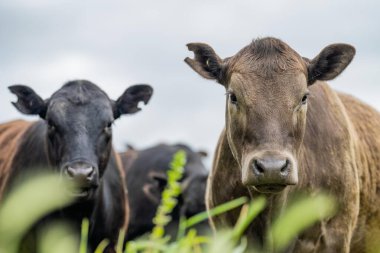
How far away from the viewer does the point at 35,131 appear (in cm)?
920

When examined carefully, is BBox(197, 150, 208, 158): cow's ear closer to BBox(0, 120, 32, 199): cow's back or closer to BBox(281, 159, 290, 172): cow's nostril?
BBox(0, 120, 32, 199): cow's back

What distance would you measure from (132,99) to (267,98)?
408 centimetres

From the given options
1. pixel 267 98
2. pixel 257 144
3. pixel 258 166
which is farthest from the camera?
pixel 267 98

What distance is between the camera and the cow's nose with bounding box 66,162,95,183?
7469 millimetres

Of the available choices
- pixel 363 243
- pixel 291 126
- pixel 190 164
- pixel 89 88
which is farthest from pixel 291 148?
pixel 190 164

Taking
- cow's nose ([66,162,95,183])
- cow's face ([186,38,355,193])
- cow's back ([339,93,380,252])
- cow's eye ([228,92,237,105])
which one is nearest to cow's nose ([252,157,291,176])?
cow's face ([186,38,355,193])

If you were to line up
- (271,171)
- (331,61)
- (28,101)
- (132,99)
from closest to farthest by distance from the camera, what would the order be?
(271,171) < (331,61) < (28,101) < (132,99)

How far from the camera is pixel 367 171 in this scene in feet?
25.2

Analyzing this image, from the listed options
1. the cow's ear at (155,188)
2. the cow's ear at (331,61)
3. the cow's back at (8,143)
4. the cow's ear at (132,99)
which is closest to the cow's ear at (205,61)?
the cow's ear at (331,61)

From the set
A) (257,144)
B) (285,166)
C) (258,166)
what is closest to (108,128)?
(257,144)

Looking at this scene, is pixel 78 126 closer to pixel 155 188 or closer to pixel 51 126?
pixel 51 126

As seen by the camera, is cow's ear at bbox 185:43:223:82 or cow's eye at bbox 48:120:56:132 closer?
cow's ear at bbox 185:43:223:82

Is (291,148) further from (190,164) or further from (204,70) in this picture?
(190,164)

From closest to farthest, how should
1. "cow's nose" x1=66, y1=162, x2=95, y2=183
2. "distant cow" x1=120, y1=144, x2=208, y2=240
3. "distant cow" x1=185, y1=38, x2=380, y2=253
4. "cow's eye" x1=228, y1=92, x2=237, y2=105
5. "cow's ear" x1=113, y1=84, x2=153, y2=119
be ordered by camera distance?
1. "distant cow" x1=185, y1=38, x2=380, y2=253
2. "cow's eye" x1=228, y1=92, x2=237, y2=105
3. "cow's nose" x1=66, y1=162, x2=95, y2=183
4. "cow's ear" x1=113, y1=84, x2=153, y2=119
5. "distant cow" x1=120, y1=144, x2=208, y2=240
